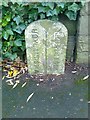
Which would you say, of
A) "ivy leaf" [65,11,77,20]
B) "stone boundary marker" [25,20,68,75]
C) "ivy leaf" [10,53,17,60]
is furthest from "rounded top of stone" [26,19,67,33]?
"ivy leaf" [10,53,17,60]

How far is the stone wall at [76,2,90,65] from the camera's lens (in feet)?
11.9

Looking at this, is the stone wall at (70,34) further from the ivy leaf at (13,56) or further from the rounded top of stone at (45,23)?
the ivy leaf at (13,56)

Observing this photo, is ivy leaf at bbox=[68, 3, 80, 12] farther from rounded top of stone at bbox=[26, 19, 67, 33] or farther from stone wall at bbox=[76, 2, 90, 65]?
rounded top of stone at bbox=[26, 19, 67, 33]

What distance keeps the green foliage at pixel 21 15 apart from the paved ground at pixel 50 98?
0.41m

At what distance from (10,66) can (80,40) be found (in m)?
0.89

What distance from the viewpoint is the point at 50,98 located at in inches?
132

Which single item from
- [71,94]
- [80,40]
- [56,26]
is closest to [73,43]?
[80,40]

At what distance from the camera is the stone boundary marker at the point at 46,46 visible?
11.5ft

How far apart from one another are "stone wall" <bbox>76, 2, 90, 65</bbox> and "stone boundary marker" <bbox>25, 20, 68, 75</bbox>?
0.91 feet

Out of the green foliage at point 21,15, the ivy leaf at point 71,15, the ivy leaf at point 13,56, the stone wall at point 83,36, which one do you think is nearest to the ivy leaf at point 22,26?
the green foliage at point 21,15

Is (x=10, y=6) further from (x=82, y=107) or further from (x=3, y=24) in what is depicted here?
(x=82, y=107)

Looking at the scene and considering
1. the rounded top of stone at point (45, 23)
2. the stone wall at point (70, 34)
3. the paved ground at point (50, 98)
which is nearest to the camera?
the paved ground at point (50, 98)

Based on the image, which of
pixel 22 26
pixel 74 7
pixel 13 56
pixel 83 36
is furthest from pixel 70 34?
pixel 13 56

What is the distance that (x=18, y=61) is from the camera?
3.91m
